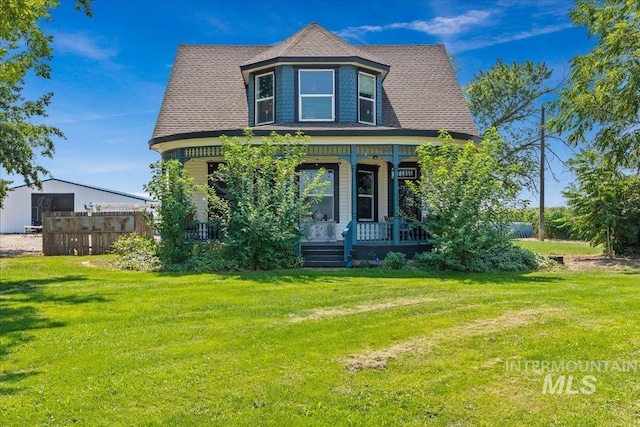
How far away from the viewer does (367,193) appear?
1925 centimetres

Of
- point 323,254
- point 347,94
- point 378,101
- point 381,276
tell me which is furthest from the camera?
point 378,101

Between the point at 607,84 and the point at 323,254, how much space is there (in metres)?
11.4

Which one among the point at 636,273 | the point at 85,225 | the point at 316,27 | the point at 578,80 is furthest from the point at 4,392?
the point at 578,80

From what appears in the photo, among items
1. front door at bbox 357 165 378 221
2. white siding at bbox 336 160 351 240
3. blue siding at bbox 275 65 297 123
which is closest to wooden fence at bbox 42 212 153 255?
blue siding at bbox 275 65 297 123

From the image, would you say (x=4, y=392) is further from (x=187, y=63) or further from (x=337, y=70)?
(x=187, y=63)

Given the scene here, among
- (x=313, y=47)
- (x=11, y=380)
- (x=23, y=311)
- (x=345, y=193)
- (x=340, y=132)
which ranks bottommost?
(x=11, y=380)

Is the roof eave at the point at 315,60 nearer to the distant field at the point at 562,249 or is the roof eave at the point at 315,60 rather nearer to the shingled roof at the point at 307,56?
the shingled roof at the point at 307,56

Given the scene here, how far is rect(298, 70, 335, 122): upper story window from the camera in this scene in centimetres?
1809

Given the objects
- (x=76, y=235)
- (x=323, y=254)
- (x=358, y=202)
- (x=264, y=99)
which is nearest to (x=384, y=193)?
(x=358, y=202)

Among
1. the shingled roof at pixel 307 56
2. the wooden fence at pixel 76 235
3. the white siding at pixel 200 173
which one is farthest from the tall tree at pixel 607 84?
the wooden fence at pixel 76 235

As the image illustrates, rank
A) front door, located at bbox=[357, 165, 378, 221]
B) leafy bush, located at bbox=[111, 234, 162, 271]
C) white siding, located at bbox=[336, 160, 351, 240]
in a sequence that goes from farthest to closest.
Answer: front door, located at bbox=[357, 165, 378, 221] < white siding, located at bbox=[336, 160, 351, 240] < leafy bush, located at bbox=[111, 234, 162, 271]

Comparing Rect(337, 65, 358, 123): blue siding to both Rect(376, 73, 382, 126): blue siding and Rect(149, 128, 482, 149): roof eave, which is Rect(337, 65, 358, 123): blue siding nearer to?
Rect(376, 73, 382, 126): blue siding

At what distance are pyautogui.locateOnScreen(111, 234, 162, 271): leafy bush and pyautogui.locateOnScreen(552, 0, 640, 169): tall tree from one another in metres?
15.0

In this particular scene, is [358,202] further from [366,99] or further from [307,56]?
[307,56]
